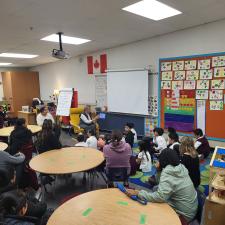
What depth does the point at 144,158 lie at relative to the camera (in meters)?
3.64

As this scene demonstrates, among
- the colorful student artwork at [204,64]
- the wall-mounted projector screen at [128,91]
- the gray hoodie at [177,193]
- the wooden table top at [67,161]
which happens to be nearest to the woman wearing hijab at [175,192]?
the gray hoodie at [177,193]

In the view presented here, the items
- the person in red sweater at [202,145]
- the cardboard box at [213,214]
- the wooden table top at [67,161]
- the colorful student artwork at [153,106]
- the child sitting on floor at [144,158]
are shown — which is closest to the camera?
the cardboard box at [213,214]

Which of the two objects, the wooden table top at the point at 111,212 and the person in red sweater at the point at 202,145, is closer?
the wooden table top at the point at 111,212

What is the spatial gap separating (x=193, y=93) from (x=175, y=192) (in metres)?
3.45

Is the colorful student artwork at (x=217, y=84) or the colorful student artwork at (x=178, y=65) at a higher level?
the colorful student artwork at (x=178, y=65)

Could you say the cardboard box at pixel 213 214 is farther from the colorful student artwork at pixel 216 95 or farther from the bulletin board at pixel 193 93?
the colorful student artwork at pixel 216 95

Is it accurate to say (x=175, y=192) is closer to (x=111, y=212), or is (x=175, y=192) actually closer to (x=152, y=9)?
(x=111, y=212)

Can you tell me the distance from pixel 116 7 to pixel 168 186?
2764 mm

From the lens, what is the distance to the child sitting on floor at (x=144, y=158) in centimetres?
352

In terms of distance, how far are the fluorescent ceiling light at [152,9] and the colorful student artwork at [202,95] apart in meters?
1.81

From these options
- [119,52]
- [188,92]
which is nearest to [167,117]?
[188,92]

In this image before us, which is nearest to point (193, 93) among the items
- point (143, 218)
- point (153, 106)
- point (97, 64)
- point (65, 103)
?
point (153, 106)

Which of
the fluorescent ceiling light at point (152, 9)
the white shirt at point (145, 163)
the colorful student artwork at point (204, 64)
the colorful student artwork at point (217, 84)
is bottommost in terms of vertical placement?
the white shirt at point (145, 163)

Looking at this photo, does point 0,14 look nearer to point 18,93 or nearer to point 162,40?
point 162,40
